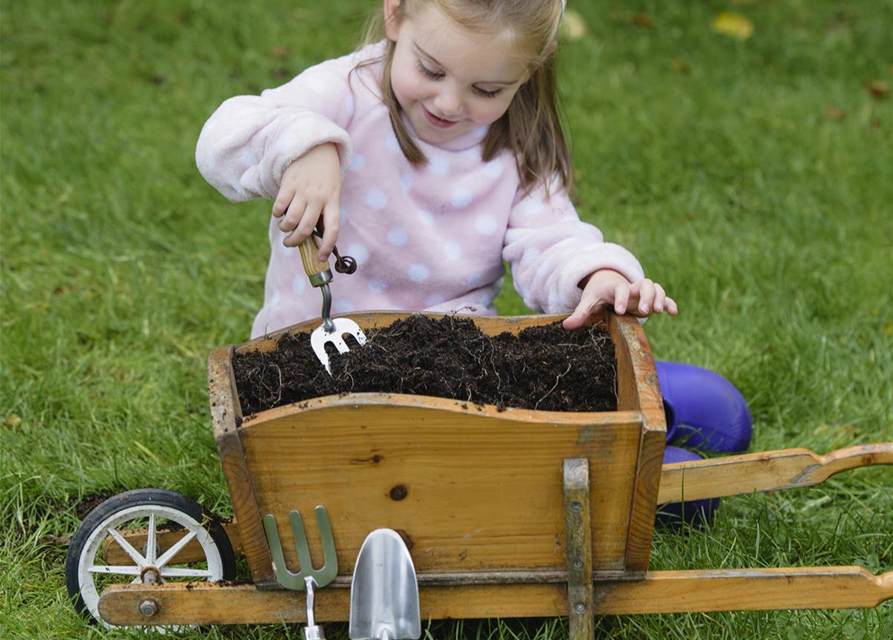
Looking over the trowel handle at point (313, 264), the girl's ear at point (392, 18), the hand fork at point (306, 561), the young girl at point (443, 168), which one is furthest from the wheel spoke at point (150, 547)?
the girl's ear at point (392, 18)

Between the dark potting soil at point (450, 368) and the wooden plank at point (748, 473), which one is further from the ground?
the dark potting soil at point (450, 368)

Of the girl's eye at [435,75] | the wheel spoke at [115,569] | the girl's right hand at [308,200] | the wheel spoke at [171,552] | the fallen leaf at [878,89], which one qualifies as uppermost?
the girl's eye at [435,75]

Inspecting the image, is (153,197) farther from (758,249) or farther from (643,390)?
(643,390)

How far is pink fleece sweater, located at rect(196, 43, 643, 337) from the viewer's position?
212cm

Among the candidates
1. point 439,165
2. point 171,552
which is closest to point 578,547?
point 171,552

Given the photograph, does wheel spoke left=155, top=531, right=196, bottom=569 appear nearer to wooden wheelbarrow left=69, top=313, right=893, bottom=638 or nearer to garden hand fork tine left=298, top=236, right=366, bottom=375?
wooden wheelbarrow left=69, top=313, right=893, bottom=638

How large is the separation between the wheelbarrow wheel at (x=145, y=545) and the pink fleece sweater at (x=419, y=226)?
47 cm

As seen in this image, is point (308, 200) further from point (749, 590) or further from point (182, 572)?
point (749, 590)

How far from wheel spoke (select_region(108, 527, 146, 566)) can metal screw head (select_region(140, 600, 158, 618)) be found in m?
0.10

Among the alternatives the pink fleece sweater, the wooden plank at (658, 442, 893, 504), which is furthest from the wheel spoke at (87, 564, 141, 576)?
the wooden plank at (658, 442, 893, 504)

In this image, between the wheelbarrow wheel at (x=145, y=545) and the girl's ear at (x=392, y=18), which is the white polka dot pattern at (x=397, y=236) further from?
the wheelbarrow wheel at (x=145, y=545)

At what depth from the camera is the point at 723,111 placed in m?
4.03

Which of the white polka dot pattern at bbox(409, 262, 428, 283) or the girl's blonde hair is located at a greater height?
the girl's blonde hair

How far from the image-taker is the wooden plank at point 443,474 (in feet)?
4.92
